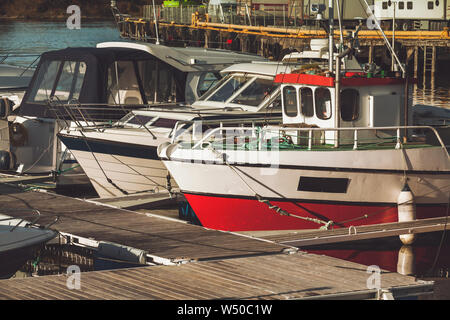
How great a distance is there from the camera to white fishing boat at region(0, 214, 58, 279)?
1302 centimetres

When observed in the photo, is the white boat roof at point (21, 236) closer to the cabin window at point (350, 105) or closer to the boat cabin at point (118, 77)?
the cabin window at point (350, 105)

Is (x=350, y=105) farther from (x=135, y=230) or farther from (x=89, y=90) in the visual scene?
(x=89, y=90)

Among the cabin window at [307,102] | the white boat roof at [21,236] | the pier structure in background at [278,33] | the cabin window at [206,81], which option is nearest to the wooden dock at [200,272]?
the white boat roof at [21,236]

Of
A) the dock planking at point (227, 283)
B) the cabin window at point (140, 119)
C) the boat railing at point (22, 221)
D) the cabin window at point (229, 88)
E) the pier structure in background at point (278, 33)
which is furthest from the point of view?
the pier structure in background at point (278, 33)

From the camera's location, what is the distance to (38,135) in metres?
21.6

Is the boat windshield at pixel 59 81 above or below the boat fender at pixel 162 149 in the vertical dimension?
above

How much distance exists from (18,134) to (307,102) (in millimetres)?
7695

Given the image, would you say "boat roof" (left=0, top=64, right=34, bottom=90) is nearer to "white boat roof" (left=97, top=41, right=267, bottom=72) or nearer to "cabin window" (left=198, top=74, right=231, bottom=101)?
"white boat roof" (left=97, top=41, right=267, bottom=72)

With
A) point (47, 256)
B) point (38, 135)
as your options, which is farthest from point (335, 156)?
point (38, 135)

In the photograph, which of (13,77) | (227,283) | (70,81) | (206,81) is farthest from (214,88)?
(13,77)

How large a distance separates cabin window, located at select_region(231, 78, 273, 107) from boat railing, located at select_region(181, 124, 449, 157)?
275 cm

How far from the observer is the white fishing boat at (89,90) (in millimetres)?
21000

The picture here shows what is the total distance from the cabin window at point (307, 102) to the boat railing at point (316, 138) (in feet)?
1.34
